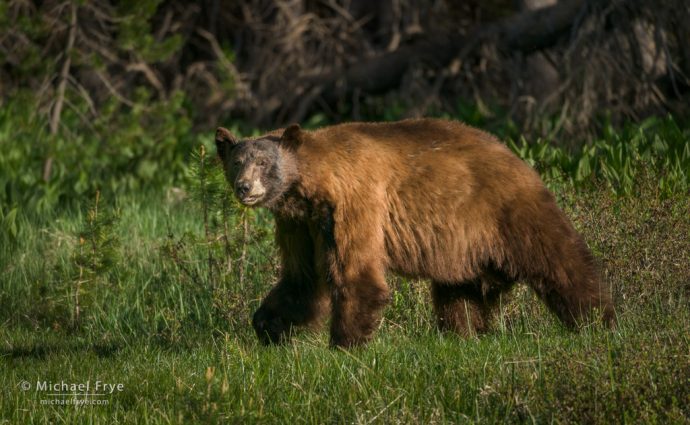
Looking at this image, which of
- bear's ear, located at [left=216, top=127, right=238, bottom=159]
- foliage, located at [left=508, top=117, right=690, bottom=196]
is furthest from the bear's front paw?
foliage, located at [left=508, top=117, right=690, bottom=196]

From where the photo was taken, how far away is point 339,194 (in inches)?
254

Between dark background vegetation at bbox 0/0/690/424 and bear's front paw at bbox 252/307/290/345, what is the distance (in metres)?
A: 0.16

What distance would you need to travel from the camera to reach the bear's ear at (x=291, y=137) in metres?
6.46

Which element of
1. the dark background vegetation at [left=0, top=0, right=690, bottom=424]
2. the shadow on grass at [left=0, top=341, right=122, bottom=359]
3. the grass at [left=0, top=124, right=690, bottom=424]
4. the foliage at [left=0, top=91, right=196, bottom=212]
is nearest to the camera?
the grass at [left=0, top=124, right=690, bottom=424]

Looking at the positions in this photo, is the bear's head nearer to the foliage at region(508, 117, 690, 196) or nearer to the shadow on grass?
the shadow on grass

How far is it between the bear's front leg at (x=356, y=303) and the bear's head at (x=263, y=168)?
62 cm

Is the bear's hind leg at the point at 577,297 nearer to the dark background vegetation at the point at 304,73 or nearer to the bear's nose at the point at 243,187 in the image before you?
the bear's nose at the point at 243,187

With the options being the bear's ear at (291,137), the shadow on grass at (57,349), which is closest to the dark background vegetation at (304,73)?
the shadow on grass at (57,349)

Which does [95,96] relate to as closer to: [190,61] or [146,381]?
[190,61]

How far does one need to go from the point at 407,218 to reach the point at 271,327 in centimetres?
103

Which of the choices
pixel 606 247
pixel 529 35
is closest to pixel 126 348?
pixel 606 247

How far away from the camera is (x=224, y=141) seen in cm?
669

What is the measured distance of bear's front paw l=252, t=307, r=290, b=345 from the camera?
22.2ft

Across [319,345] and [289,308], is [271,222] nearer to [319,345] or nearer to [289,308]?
[289,308]
